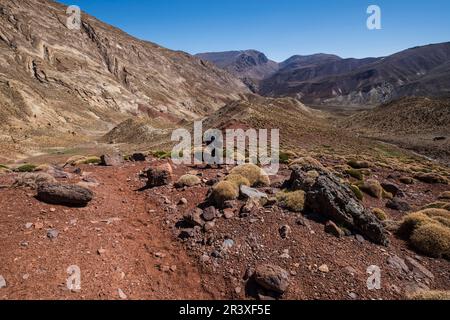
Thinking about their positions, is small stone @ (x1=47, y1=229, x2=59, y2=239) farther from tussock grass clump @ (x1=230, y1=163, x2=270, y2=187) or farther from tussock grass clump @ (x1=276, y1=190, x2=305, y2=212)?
tussock grass clump @ (x1=230, y1=163, x2=270, y2=187)

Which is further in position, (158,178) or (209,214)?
(158,178)

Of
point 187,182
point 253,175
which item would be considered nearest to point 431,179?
point 253,175

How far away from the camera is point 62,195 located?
1138 centimetres

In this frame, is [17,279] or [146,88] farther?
[146,88]

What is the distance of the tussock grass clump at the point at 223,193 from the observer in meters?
12.6

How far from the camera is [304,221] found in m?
11.2

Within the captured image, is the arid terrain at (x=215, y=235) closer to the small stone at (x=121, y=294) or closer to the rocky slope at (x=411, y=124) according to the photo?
the small stone at (x=121, y=294)

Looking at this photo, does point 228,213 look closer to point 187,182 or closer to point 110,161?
→ point 187,182

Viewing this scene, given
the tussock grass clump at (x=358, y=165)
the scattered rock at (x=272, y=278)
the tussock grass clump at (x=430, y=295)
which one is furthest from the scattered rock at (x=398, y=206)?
the tussock grass clump at (x=358, y=165)

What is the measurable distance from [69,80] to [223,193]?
8518 centimetres

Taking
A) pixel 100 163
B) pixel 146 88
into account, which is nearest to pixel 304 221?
pixel 100 163

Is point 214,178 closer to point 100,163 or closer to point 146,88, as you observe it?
point 100,163

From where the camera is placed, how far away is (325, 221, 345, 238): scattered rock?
420 inches
